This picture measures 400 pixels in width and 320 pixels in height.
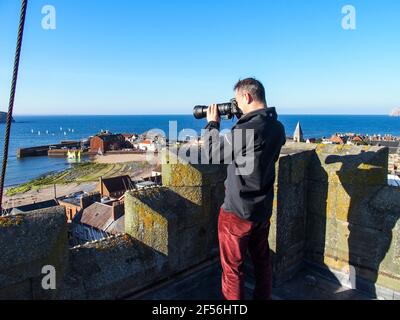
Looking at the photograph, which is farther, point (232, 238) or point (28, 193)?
point (28, 193)

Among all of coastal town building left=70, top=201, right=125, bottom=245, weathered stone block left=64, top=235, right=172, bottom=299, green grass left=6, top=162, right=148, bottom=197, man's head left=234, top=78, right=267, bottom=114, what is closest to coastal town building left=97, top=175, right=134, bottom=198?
coastal town building left=70, top=201, right=125, bottom=245

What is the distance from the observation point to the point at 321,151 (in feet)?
16.7

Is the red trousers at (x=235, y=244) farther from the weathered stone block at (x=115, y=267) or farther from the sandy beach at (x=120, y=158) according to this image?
the sandy beach at (x=120, y=158)

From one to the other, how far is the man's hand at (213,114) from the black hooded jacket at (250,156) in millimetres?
160

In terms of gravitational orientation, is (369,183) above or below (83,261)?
above

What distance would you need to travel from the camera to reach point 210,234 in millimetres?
4672

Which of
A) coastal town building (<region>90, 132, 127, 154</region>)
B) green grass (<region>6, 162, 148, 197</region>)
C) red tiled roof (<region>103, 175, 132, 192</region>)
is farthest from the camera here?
coastal town building (<region>90, 132, 127, 154</region>)

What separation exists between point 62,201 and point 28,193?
1871 centimetres

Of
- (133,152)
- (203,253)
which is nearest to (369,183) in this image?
Answer: (203,253)

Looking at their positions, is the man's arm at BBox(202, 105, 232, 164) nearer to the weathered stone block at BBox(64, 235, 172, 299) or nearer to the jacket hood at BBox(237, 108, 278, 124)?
the jacket hood at BBox(237, 108, 278, 124)

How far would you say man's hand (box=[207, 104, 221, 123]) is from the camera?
11.1ft

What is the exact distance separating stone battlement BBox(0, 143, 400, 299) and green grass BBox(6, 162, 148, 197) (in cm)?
5326

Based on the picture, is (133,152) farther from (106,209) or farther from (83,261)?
(83,261)
